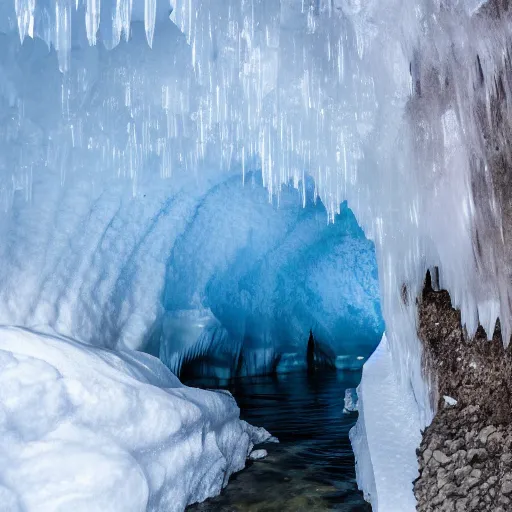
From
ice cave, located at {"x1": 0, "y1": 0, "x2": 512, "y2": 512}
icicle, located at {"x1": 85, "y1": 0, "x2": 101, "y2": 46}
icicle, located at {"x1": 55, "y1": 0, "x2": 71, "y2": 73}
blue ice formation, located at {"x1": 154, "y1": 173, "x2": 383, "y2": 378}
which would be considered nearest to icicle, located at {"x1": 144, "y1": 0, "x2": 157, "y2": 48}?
ice cave, located at {"x1": 0, "y1": 0, "x2": 512, "y2": 512}

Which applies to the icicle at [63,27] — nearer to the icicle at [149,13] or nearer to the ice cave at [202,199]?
the ice cave at [202,199]

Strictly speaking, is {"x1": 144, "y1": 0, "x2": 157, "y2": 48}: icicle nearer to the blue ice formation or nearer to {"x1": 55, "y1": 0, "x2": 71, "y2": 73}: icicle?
{"x1": 55, "y1": 0, "x2": 71, "y2": 73}: icicle

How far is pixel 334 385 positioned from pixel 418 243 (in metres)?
8.25

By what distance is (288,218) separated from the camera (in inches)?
475

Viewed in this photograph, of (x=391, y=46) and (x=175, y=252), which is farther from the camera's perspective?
(x=175, y=252)

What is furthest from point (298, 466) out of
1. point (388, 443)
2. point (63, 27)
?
point (63, 27)

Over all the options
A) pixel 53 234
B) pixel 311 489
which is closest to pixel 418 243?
pixel 311 489

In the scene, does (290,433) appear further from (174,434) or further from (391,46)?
(391,46)

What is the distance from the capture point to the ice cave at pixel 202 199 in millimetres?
3227

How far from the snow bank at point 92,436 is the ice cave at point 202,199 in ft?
0.05

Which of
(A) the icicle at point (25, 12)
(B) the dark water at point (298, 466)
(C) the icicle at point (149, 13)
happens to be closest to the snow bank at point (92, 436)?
(B) the dark water at point (298, 466)

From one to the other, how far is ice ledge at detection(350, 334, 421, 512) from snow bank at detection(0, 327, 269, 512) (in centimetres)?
130

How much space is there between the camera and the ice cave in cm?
323

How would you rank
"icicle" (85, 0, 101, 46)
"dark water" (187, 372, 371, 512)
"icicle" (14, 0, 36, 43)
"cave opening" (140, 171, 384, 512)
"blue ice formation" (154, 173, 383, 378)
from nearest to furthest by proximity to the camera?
"icicle" (85, 0, 101, 46) < "icicle" (14, 0, 36, 43) < "dark water" (187, 372, 371, 512) < "cave opening" (140, 171, 384, 512) < "blue ice formation" (154, 173, 383, 378)
